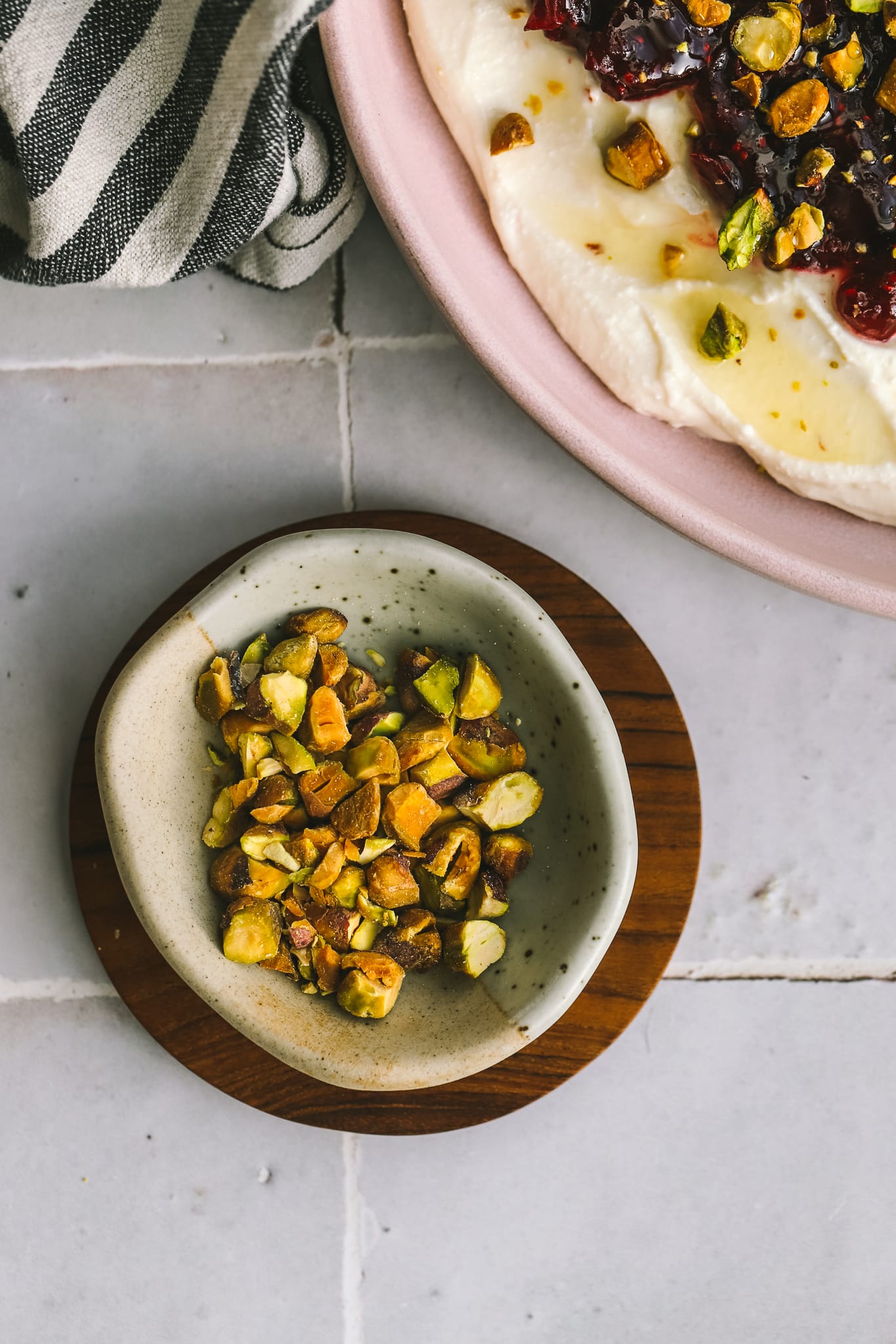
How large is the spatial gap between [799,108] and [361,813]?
0.46 m

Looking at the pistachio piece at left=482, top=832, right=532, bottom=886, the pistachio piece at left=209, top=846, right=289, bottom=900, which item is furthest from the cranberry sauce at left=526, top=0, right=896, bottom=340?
the pistachio piece at left=209, top=846, right=289, bottom=900

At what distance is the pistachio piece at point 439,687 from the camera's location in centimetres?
63

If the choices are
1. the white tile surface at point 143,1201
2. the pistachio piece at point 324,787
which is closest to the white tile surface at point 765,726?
the pistachio piece at point 324,787

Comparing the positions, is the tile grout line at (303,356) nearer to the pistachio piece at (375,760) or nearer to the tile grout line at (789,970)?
the pistachio piece at (375,760)

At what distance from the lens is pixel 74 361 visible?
703mm

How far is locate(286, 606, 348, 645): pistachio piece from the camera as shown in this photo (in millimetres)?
632

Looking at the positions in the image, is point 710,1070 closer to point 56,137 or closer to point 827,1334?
point 827,1334

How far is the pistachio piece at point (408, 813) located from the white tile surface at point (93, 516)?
207 millimetres

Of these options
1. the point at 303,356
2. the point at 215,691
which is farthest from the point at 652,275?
the point at 215,691

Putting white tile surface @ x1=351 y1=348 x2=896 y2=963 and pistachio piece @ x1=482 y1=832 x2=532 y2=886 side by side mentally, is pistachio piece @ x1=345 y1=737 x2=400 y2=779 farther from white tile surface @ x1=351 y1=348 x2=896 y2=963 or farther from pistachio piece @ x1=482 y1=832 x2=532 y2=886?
white tile surface @ x1=351 y1=348 x2=896 y2=963

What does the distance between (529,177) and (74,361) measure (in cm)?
33

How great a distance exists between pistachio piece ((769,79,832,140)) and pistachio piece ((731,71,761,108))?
10 millimetres

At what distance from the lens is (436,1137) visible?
71 centimetres

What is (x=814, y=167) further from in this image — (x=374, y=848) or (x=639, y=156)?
(x=374, y=848)
